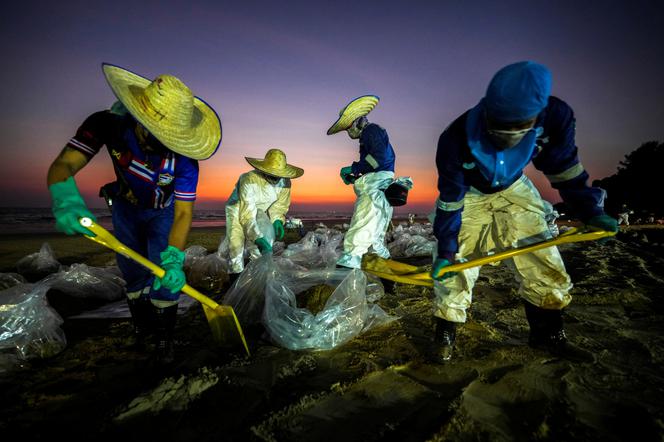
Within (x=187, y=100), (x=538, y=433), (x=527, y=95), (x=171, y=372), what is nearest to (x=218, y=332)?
(x=171, y=372)

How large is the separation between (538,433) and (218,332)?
1.78m

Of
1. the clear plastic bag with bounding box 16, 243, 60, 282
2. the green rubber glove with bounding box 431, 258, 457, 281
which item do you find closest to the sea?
the clear plastic bag with bounding box 16, 243, 60, 282

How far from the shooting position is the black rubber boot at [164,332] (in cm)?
174

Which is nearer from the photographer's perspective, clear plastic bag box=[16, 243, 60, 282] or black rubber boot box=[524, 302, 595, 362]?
black rubber boot box=[524, 302, 595, 362]

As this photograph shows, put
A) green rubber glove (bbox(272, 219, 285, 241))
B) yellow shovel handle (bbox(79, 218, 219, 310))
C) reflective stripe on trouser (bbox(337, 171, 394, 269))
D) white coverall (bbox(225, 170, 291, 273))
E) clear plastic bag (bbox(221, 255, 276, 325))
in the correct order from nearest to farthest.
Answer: yellow shovel handle (bbox(79, 218, 219, 310)), clear plastic bag (bbox(221, 255, 276, 325)), reflective stripe on trouser (bbox(337, 171, 394, 269)), white coverall (bbox(225, 170, 291, 273)), green rubber glove (bbox(272, 219, 285, 241))

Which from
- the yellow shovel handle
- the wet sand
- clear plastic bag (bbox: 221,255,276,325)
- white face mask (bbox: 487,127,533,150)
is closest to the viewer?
the wet sand

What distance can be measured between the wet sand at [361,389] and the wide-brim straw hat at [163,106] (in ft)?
4.32

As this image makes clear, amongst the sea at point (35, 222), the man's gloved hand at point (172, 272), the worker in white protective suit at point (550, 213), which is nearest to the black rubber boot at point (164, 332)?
the man's gloved hand at point (172, 272)

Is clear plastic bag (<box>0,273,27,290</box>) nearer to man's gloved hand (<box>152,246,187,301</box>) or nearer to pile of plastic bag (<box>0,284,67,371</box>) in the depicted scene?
pile of plastic bag (<box>0,284,67,371</box>)

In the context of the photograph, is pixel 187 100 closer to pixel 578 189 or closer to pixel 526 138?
pixel 526 138

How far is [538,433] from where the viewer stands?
1.06 meters

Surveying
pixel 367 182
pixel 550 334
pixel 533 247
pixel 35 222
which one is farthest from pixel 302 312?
pixel 35 222

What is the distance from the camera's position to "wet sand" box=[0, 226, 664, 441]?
112 cm

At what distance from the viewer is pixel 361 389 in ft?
4.57
